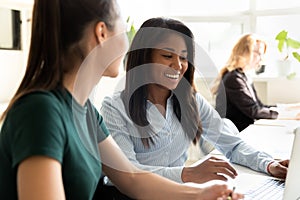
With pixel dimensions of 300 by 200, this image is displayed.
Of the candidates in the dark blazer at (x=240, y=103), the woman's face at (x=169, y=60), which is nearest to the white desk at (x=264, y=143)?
the dark blazer at (x=240, y=103)

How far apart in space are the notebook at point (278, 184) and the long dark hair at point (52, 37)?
648 millimetres

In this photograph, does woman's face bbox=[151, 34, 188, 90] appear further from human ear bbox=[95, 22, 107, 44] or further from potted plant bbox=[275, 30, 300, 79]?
potted plant bbox=[275, 30, 300, 79]

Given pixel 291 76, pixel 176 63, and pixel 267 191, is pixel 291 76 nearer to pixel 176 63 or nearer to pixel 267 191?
pixel 176 63

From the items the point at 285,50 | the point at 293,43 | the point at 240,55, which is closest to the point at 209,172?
the point at 240,55

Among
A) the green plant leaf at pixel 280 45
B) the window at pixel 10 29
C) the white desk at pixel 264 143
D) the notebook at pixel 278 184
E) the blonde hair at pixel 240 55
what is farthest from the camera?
the green plant leaf at pixel 280 45

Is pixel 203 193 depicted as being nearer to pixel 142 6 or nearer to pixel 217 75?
pixel 217 75

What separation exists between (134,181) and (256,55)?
2.67 meters

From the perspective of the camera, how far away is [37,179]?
25.8 inches

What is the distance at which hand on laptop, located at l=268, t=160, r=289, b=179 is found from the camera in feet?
4.39

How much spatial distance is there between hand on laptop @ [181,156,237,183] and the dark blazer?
1.98 meters

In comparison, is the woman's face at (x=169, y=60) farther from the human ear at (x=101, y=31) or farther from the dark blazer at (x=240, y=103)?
the dark blazer at (x=240, y=103)

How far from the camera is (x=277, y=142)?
2.04m

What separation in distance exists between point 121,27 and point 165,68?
22.6 inches

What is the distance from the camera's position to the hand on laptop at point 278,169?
4.39ft
